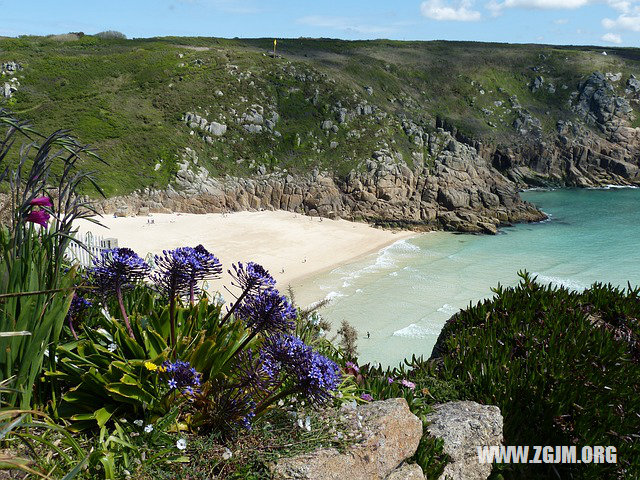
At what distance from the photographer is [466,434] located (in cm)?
397

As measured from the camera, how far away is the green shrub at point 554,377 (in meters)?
4.20

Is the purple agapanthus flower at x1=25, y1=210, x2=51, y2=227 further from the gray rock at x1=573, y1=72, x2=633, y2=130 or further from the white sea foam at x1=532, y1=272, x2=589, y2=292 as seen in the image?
the gray rock at x1=573, y1=72, x2=633, y2=130

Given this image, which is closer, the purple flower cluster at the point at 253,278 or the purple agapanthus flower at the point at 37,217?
the purple agapanthus flower at the point at 37,217

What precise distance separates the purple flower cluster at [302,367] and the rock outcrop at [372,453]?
36 centimetres

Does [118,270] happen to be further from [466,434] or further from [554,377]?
[554,377]

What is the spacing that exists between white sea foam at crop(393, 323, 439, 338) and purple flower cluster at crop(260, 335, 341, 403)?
1666 cm

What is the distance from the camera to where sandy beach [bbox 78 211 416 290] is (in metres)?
29.2

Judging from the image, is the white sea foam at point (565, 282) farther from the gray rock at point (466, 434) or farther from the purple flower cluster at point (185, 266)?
the purple flower cluster at point (185, 266)

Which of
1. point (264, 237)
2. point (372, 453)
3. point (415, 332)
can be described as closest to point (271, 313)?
point (372, 453)

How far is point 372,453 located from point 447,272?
2646 centimetres

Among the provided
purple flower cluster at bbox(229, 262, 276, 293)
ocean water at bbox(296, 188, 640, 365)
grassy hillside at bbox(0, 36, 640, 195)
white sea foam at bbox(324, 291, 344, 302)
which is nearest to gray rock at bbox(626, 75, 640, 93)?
grassy hillside at bbox(0, 36, 640, 195)

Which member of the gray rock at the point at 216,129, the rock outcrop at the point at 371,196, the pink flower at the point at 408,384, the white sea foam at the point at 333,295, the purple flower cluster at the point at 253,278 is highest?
the gray rock at the point at 216,129

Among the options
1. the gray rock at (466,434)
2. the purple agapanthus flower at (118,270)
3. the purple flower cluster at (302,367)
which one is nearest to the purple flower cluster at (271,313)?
the purple flower cluster at (302,367)

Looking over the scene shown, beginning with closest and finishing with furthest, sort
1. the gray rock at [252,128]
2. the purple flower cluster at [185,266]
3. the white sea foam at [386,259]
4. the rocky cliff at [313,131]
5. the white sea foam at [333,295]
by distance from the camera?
the purple flower cluster at [185,266]
the white sea foam at [333,295]
the white sea foam at [386,259]
the rocky cliff at [313,131]
the gray rock at [252,128]
